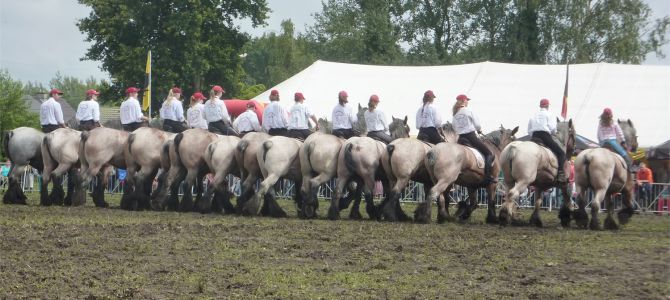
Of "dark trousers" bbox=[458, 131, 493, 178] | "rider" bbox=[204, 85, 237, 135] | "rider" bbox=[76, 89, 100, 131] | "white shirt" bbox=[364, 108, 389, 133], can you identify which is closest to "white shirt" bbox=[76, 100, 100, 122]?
"rider" bbox=[76, 89, 100, 131]

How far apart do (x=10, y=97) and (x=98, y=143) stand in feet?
123

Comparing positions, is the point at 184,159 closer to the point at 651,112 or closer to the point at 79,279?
the point at 79,279

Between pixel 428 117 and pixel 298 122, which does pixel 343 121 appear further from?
pixel 428 117

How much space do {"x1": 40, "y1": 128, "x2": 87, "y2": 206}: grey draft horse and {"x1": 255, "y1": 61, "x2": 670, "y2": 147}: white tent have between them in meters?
13.1

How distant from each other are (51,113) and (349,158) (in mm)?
7846

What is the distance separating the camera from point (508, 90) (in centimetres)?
3494

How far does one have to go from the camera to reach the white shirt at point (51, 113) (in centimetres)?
2347

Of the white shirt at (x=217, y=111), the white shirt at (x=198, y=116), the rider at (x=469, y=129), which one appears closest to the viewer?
the rider at (x=469, y=129)

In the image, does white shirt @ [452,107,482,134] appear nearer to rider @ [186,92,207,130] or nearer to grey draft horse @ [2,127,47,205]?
rider @ [186,92,207,130]

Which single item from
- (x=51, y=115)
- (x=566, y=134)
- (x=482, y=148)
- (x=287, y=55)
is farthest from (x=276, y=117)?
(x=287, y=55)

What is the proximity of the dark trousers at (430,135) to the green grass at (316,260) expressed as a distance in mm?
2460

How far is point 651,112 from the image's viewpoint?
31.8m

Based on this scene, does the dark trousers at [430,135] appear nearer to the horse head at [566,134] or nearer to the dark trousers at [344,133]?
the dark trousers at [344,133]

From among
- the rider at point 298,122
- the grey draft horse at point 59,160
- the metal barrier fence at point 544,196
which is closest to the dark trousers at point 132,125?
the grey draft horse at point 59,160
